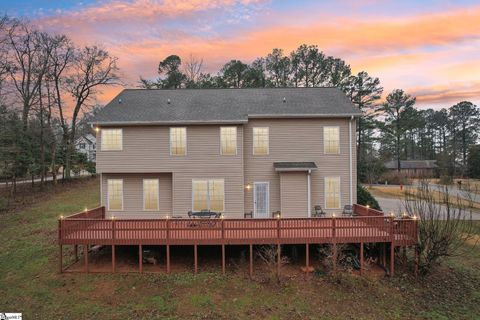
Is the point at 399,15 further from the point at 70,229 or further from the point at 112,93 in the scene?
the point at 112,93

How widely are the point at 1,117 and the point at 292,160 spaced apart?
23999mm

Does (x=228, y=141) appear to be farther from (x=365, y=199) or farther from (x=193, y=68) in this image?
(x=193, y=68)

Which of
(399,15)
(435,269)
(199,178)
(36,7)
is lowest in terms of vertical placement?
(435,269)

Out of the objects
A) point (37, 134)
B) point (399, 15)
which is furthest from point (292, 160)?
point (37, 134)

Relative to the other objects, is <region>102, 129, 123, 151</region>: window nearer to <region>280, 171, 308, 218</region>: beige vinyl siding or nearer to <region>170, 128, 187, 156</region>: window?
<region>170, 128, 187, 156</region>: window

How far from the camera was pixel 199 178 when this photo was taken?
14.0 m

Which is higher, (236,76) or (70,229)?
(236,76)

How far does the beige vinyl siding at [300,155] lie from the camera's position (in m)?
14.4

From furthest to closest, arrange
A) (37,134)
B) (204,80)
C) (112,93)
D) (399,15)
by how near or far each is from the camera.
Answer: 1. (204,80)
2. (112,93)
3. (37,134)
4. (399,15)

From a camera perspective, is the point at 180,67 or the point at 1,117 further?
the point at 180,67

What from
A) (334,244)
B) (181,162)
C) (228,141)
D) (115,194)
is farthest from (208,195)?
(334,244)

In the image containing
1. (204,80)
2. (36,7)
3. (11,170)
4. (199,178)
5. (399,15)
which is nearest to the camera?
(199,178)

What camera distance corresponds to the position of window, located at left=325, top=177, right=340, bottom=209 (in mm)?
14414

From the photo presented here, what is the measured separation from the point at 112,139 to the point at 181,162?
3668 millimetres
